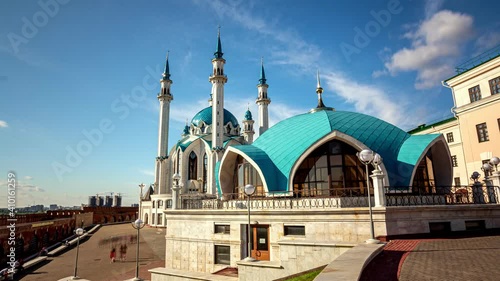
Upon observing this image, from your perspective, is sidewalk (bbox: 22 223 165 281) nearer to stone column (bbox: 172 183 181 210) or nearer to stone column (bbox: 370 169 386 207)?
stone column (bbox: 172 183 181 210)

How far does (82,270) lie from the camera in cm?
2153

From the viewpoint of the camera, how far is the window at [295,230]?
13.1m

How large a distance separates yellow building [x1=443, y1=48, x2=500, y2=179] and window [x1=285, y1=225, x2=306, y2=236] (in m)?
20.1

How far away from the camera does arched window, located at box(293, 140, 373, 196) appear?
55.2ft

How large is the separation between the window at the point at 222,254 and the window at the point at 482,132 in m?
23.7

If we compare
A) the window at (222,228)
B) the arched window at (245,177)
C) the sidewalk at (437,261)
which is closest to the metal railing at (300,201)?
the arched window at (245,177)

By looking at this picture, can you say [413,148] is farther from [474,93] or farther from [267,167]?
[474,93]

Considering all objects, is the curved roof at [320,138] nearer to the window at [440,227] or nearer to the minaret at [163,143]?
the window at [440,227]

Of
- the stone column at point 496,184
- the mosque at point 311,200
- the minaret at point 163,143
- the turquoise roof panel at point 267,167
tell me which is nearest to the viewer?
the mosque at point 311,200

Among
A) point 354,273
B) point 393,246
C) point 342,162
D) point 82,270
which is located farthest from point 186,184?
point 354,273

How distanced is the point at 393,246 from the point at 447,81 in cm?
2404

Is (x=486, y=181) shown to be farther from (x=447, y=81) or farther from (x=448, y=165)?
(x=447, y=81)

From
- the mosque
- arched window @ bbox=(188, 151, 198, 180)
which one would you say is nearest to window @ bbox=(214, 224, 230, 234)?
the mosque

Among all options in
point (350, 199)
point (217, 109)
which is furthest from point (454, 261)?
point (217, 109)
